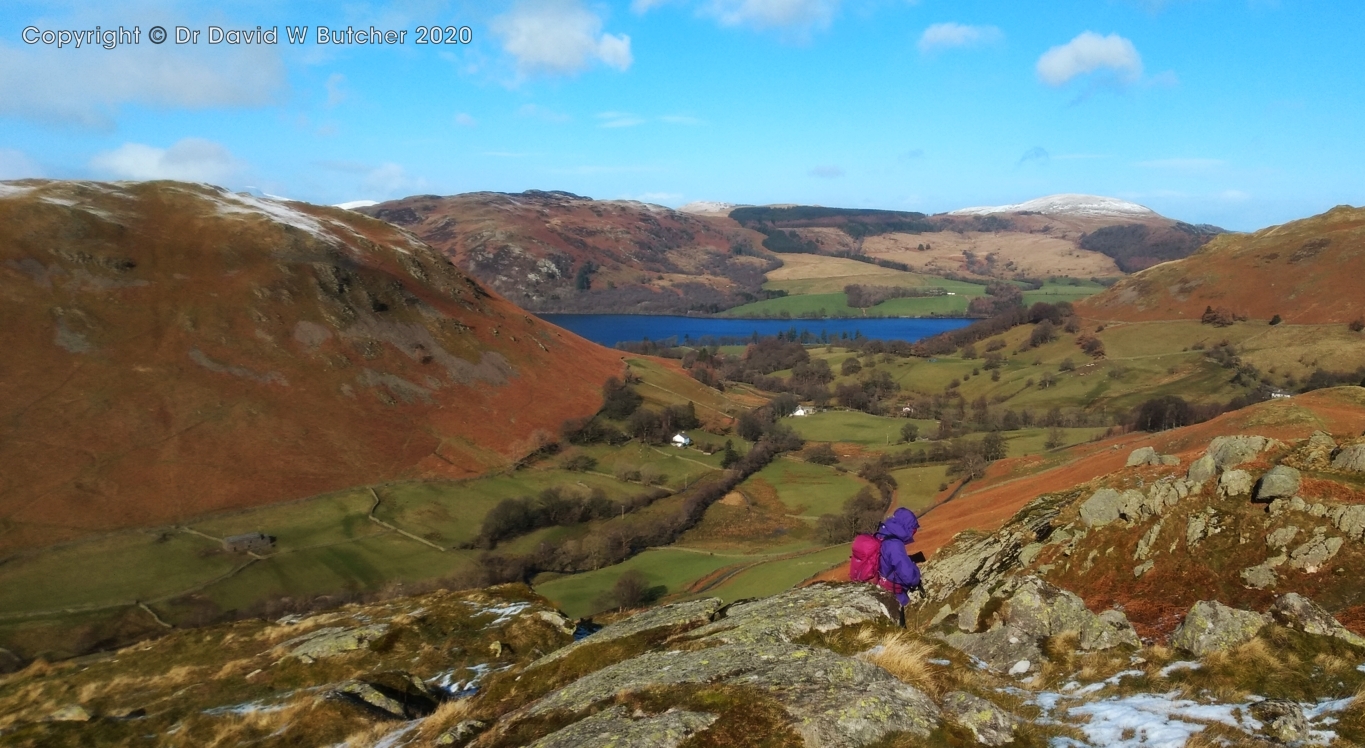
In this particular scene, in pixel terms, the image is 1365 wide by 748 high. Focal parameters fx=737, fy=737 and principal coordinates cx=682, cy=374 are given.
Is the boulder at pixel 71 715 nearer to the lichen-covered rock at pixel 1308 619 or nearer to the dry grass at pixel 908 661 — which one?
the dry grass at pixel 908 661

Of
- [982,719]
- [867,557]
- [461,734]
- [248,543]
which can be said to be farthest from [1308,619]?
[248,543]

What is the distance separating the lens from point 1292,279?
176m

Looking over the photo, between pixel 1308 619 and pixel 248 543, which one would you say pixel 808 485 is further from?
pixel 1308 619

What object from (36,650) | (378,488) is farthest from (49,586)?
(378,488)

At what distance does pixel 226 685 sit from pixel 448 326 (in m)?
107

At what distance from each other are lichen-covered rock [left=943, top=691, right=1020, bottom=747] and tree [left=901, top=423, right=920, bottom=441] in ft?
419

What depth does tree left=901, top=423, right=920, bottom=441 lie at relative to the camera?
13371 centimetres

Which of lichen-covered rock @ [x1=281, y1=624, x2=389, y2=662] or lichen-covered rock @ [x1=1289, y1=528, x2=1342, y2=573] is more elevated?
lichen-covered rock @ [x1=1289, y1=528, x2=1342, y2=573]

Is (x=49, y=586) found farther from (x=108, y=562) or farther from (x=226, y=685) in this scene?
(x=226, y=685)

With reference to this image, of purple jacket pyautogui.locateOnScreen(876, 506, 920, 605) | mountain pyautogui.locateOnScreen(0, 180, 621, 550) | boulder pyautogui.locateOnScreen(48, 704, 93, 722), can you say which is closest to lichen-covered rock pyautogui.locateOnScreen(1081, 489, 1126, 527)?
purple jacket pyautogui.locateOnScreen(876, 506, 920, 605)

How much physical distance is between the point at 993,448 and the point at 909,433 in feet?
86.5

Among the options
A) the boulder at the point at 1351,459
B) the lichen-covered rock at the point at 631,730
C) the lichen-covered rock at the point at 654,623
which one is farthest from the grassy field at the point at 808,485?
the lichen-covered rock at the point at 631,730

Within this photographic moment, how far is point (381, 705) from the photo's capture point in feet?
56.1

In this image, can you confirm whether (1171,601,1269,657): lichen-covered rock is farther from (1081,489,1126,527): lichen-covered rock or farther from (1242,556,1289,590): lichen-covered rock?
(1081,489,1126,527): lichen-covered rock
